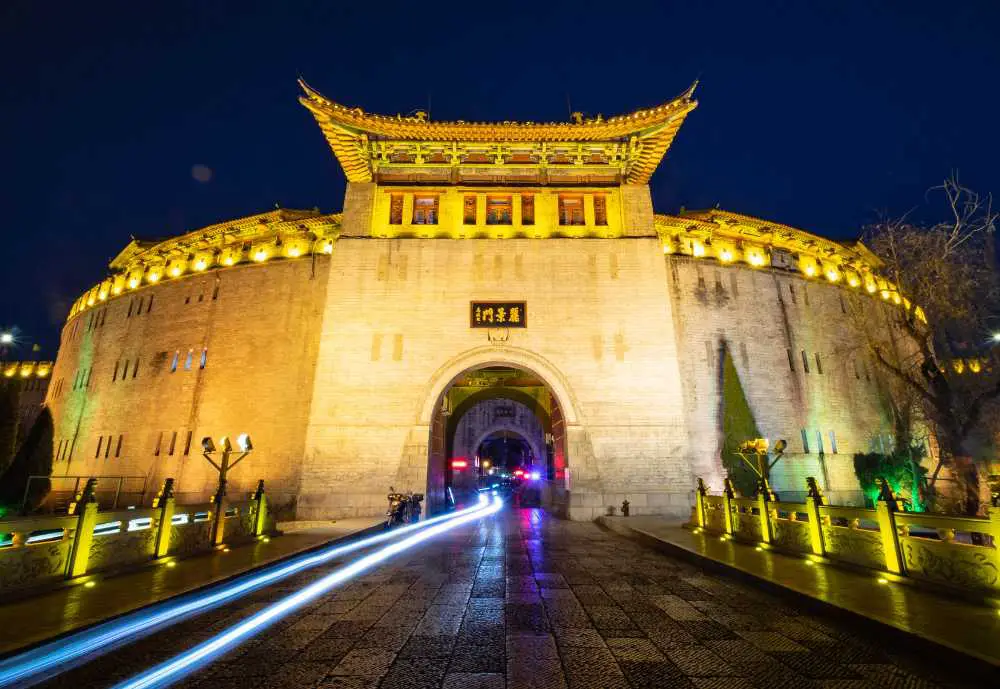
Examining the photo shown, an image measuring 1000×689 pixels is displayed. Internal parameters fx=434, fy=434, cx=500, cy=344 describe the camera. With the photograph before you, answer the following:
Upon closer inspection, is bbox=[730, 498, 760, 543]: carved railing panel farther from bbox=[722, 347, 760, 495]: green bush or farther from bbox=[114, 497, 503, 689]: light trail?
bbox=[114, 497, 503, 689]: light trail

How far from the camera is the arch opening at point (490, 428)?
44.9 feet

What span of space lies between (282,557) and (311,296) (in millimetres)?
11988

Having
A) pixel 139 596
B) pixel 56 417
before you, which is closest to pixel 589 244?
pixel 139 596

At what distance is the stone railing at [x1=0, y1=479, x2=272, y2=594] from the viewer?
463cm

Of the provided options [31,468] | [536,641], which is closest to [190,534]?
[536,641]

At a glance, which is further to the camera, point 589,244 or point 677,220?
point 677,220

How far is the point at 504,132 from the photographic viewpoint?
49.8ft

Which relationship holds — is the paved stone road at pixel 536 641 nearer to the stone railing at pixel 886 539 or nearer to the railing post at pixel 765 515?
the stone railing at pixel 886 539

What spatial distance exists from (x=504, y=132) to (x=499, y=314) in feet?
21.7

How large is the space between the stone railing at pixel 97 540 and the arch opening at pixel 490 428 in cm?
618

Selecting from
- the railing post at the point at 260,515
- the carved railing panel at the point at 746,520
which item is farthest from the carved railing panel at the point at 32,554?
the carved railing panel at the point at 746,520

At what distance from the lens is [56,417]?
20.5 metres

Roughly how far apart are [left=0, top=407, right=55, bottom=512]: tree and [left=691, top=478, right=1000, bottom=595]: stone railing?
24.1 m

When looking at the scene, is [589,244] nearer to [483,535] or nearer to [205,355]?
[483,535]
